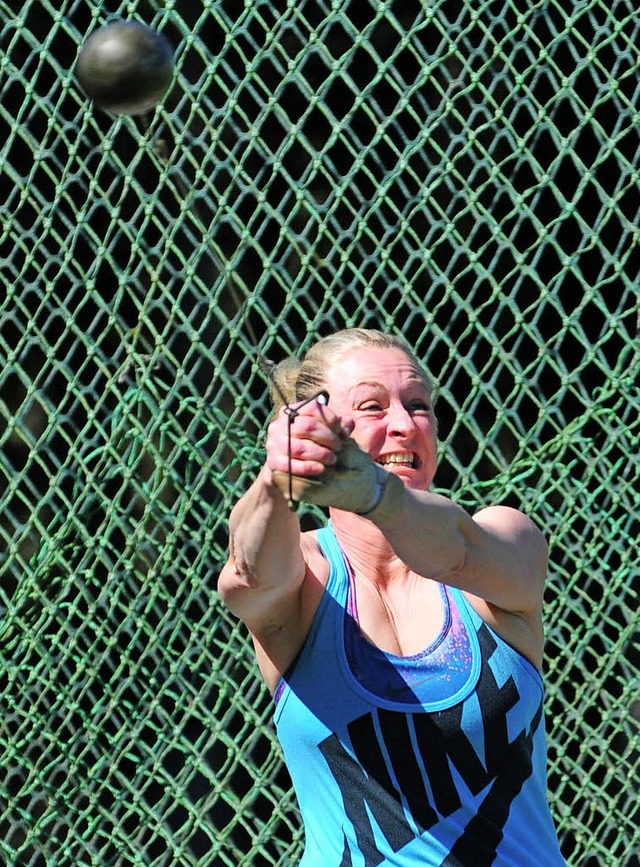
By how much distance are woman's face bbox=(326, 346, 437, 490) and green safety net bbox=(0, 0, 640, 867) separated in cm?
127

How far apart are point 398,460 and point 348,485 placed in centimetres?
47

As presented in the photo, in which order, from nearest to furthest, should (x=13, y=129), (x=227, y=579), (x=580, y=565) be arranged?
(x=227, y=579)
(x=580, y=565)
(x=13, y=129)

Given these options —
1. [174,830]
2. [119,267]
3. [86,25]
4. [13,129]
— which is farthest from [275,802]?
[86,25]

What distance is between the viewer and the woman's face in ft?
7.32

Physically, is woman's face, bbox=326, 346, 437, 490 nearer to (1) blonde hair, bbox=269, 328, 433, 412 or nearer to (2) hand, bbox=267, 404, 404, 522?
(1) blonde hair, bbox=269, 328, 433, 412

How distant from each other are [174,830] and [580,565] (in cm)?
153

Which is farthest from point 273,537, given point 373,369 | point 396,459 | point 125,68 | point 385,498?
point 125,68

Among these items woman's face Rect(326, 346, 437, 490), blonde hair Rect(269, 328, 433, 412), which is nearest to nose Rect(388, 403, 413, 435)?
woman's face Rect(326, 346, 437, 490)

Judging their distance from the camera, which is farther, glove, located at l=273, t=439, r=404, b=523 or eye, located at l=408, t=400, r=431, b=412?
eye, located at l=408, t=400, r=431, b=412

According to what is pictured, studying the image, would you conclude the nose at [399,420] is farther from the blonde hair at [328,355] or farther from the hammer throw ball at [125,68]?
the hammer throw ball at [125,68]

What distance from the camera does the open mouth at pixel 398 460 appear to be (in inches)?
87.9

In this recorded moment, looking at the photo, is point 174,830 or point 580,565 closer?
point 580,565

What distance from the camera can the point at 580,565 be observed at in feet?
12.1

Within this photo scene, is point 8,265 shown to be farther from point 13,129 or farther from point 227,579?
point 227,579
